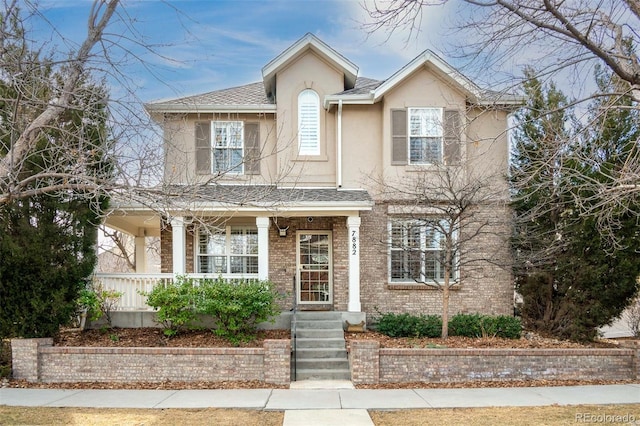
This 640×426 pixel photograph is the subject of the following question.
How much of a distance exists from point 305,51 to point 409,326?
25.6ft

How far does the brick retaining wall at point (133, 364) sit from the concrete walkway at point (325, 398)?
0.56 m

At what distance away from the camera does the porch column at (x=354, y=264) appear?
13.2m

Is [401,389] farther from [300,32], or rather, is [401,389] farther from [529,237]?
[300,32]

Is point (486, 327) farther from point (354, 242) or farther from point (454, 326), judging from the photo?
point (354, 242)

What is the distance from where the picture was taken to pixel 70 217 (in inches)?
440

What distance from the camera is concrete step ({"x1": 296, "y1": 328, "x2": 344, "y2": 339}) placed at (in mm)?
11989

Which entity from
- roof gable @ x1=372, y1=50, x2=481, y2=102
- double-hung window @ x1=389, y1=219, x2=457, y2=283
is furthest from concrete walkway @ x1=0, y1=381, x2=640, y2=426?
roof gable @ x1=372, y1=50, x2=481, y2=102

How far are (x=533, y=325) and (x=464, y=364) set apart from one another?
4.40 metres

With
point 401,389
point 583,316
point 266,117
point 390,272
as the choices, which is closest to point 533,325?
point 583,316

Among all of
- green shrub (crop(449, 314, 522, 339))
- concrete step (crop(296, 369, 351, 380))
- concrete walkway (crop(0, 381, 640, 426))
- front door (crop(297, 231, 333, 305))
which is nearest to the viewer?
concrete walkway (crop(0, 381, 640, 426))

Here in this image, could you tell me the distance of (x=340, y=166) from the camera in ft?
46.7

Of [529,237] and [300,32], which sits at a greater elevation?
[300,32]

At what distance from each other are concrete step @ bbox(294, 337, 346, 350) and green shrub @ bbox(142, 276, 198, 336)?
245 centimetres

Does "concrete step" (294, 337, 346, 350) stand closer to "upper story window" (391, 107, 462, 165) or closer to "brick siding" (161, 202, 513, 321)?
"brick siding" (161, 202, 513, 321)
